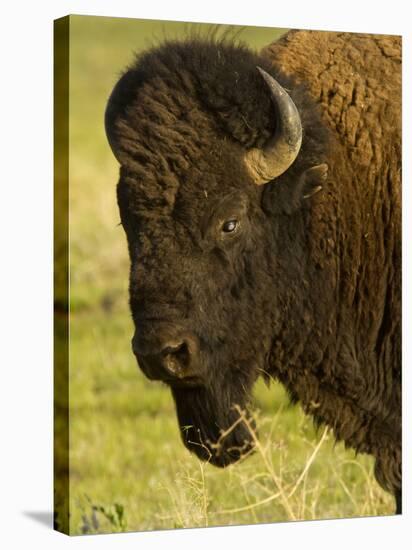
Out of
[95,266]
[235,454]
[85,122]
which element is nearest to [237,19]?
[235,454]

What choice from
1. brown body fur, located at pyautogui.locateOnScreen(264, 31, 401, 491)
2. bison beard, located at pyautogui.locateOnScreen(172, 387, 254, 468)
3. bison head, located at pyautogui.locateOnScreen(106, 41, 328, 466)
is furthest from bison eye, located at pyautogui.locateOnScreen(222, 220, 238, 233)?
bison beard, located at pyautogui.locateOnScreen(172, 387, 254, 468)

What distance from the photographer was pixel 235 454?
17.7 feet

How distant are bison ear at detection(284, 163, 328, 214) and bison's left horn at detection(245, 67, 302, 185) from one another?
0.35 feet

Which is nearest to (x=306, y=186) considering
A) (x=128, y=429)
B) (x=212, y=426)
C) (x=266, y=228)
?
(x=266, y=228)

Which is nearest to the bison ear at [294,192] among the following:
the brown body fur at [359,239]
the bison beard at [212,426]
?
the brown body fur at [359,239]

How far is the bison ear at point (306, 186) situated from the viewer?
16.9ft

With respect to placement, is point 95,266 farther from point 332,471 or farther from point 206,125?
point 206,125

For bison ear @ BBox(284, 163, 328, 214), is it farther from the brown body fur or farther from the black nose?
the black nose

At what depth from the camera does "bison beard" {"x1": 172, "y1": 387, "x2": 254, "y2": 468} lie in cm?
516

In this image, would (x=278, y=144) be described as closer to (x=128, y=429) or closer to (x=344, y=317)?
(x=344, y=317)

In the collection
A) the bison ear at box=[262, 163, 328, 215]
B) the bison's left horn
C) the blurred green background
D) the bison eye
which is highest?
the bison's left horn

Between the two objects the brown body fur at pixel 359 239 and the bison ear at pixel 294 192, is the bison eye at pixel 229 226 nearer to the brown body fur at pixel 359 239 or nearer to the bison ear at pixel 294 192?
the bison ear at pixel 294 192

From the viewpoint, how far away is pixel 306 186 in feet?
17.0

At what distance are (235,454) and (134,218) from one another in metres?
1.13
